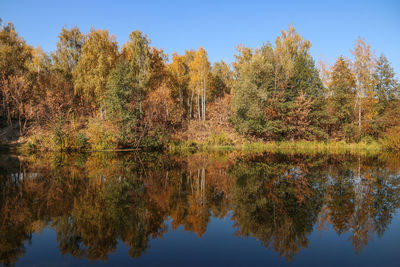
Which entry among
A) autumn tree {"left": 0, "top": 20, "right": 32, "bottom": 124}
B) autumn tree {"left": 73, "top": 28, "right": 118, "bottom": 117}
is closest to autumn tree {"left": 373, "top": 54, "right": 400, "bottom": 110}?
autumn tree {"left": 73, "top": 28, "right": 118, "bottom": 117}

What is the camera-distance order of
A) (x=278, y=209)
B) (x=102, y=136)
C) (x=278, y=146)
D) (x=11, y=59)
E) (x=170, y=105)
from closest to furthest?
(x=278, y=209) < (x=102, y=136) < (x=278, y=146) < (x=11, y=59) < (x=170, y=105)

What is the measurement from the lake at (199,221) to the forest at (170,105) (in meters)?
14.8

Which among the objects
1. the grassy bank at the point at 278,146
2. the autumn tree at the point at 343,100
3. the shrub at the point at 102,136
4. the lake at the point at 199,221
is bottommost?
the lake at the point at 199,221

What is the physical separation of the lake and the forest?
581 inches

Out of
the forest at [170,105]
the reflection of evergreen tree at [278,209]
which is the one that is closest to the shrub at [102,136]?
the forest at [170,105]

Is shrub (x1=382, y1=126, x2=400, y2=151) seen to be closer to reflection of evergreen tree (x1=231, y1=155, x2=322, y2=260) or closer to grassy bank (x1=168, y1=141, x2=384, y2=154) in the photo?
grassy bank (x1=168, y1=141, x2=384, y2=154)

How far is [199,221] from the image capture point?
7.54 meters

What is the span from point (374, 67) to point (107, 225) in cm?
3366

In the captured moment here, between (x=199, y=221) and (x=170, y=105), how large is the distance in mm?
29853

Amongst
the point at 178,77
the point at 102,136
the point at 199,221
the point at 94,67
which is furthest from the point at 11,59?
the point at 199,221

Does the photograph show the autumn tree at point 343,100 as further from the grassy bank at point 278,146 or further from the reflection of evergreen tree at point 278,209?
the reflection of evergreen tree at point 278,209

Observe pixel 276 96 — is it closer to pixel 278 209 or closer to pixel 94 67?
pixel 94 67

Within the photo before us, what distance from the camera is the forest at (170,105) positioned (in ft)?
86.6

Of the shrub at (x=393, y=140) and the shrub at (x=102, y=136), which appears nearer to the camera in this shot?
the shrub at (x=102, y=136)
